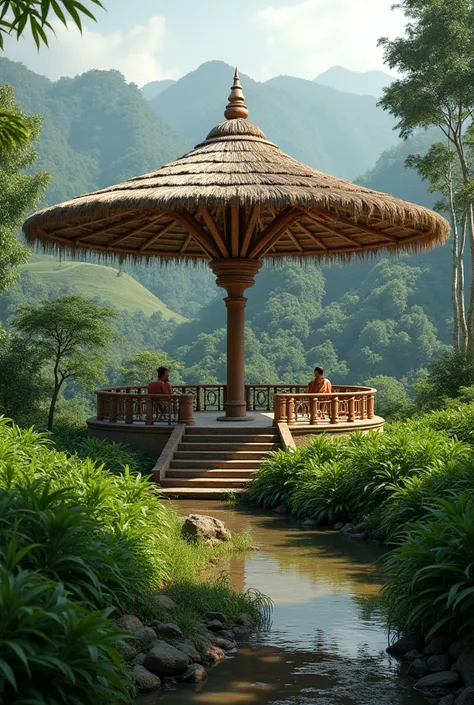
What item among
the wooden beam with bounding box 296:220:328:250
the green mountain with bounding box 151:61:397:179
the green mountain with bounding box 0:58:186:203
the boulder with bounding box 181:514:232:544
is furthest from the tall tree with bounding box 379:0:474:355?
the green mountain with bounding box 151:61:397:179

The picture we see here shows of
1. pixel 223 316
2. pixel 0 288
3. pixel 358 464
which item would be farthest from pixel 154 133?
pixel 358 464

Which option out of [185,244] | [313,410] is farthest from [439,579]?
[185,244]

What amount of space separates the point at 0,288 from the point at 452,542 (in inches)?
796

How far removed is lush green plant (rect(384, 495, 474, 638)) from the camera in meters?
6.29

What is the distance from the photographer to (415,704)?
5785 millimetres

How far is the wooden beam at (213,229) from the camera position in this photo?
1541 centimetres

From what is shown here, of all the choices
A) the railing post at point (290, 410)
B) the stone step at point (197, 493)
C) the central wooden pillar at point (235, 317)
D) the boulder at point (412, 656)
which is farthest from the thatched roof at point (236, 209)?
the boulder at point (412, 656)

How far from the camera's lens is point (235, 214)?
1631 cm

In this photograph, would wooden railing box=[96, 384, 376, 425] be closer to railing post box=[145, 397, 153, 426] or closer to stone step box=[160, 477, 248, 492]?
railing post box=[145, 397, 153, 426]

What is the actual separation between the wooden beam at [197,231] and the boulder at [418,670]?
10.6m

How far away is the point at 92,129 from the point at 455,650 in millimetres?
142841

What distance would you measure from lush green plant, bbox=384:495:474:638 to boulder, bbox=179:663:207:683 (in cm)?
155

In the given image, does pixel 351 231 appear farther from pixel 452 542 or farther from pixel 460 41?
pixel 452 542

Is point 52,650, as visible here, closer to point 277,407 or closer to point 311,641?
point 311,641
